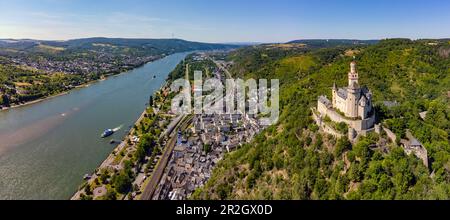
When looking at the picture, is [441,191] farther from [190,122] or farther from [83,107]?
[83,107]

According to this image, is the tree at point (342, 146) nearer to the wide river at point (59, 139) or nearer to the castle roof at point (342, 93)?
the castle roof at point (342, 93)

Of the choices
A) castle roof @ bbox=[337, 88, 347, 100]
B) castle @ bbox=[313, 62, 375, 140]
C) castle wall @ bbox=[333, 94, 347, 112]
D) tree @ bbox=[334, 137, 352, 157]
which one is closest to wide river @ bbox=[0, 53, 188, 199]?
tree @ bbox=[334, 137, 352, 157]

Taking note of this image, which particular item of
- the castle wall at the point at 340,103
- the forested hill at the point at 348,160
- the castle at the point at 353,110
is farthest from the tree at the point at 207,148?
the castle wall at the point at 340,103

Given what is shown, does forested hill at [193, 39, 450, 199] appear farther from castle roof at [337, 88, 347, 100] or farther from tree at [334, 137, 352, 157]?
castle roof at [337, 88, 347, 100]

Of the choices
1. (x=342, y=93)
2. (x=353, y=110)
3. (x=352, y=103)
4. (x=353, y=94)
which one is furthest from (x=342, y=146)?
(x=342, y=93)
